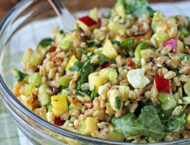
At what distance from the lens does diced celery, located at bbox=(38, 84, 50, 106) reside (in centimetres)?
233

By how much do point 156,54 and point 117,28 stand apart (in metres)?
0.60

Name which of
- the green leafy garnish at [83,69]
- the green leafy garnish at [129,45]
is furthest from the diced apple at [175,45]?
the green leafy garnish at [83,69]

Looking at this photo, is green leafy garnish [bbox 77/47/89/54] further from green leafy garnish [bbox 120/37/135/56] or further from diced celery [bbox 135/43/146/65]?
diced celery [bbox 135/43/146/65]

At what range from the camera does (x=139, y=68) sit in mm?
2213

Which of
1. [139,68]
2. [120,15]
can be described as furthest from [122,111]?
[120,15]

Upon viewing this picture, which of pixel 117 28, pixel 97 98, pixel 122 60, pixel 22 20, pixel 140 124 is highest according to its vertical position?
pixel 22 20

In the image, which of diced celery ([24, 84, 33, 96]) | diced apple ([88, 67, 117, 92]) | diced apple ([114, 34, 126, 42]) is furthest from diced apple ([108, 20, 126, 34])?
diced celery ([24, 84, 33, 96])

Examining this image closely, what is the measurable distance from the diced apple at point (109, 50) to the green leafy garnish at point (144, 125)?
1.84ft

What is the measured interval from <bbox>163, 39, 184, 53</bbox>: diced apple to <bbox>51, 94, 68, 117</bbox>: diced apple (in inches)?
32.4

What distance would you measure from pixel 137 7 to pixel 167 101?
1304 mm

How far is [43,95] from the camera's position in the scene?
2.34 metres

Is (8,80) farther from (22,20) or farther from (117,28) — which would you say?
(117,28)

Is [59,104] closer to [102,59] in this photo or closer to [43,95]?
[43,95]

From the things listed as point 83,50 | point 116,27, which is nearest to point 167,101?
point 83,50
